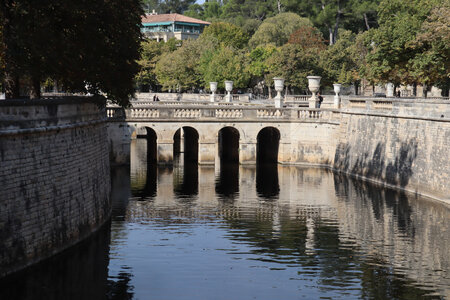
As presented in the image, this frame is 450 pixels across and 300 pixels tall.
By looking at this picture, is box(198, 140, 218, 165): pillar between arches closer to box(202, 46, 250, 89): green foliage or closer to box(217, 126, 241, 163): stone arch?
box(217, 126, 241, 163): stone arch

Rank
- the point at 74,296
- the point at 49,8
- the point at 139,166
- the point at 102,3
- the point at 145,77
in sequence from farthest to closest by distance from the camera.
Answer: the point at 145,77, the point at 139,166, the point at 102,3, the point at 49,8, the point at 74,296

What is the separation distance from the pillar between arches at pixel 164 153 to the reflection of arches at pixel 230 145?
22.6 feet

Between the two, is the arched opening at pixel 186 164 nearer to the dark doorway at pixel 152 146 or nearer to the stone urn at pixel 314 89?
the dark doorway at pixel 152 146

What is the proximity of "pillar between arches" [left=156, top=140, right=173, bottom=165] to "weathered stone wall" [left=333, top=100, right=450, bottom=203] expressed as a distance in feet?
37.6

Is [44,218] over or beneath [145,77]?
beneath

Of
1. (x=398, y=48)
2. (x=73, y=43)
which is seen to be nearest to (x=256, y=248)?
(x=73, y=43)

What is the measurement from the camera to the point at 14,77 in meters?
28.0

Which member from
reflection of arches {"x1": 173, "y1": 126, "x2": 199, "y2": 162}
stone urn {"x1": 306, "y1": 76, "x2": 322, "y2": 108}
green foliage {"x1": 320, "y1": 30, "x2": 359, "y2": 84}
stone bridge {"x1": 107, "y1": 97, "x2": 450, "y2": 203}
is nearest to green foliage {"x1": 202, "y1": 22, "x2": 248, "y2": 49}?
green foliage {"x1": 320, "y1": 30, "x2": 359, "y2": 84}

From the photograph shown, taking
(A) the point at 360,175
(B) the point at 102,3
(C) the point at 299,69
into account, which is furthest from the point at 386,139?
(C) the point at 299,69

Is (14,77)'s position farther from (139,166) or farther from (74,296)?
(139,166)

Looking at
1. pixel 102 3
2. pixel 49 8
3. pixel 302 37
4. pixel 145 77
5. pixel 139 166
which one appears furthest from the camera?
pixel 145 77

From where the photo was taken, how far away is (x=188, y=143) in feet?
195

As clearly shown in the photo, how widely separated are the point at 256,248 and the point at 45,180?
28.0ft

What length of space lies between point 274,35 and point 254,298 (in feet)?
297
